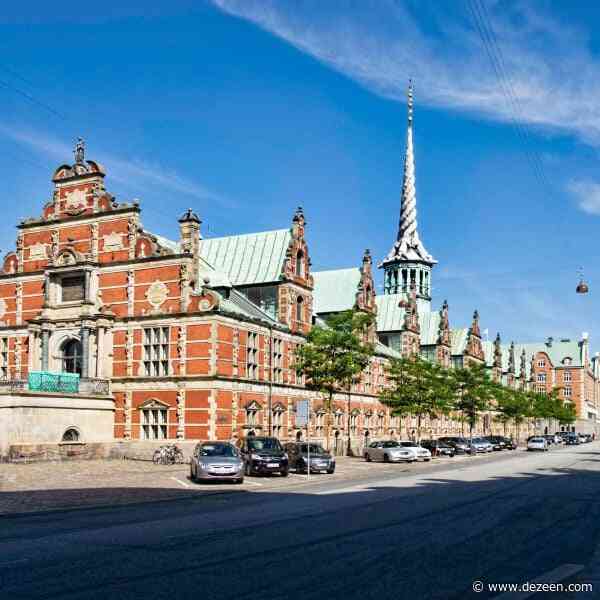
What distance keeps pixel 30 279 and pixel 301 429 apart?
20.3 m

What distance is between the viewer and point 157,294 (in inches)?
1822

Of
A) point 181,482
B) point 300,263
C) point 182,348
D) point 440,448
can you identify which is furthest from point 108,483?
point 440,448

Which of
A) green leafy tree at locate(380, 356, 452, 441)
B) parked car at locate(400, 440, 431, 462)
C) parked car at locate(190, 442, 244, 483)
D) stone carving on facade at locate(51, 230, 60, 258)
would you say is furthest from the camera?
green leafy tree at locate(380, 356, 452, 441)

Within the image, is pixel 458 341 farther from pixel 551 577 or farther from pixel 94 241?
pixel 551 577

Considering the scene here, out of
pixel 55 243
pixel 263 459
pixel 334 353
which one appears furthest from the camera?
pixel 55 243

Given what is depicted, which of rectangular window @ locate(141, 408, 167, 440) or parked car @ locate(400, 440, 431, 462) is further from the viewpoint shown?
parked car @ locate(400, 440, 431, 462)

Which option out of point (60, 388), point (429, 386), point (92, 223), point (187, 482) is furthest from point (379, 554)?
point (429, 386)

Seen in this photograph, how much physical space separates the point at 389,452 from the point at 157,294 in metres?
17.7

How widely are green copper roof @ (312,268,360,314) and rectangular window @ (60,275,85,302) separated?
25.0 meters

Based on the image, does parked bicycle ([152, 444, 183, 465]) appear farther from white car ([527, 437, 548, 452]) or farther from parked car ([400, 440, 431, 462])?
white car ([527, 437, 548, 452])

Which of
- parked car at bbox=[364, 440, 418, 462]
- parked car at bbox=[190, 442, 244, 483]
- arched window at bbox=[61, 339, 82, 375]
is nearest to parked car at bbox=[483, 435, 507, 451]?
parked car at bbox=[364, 440, 418, 462]

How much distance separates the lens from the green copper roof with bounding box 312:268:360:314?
224 feet

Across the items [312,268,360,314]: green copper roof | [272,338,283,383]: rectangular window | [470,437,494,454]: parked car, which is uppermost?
[312,268,360,314]: green copper roof

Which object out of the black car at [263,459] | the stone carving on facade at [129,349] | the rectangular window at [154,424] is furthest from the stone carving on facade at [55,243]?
the black car at [263,459]
